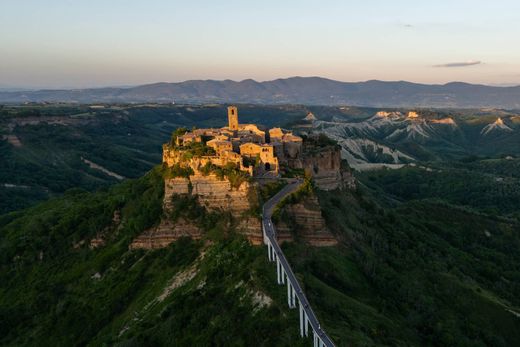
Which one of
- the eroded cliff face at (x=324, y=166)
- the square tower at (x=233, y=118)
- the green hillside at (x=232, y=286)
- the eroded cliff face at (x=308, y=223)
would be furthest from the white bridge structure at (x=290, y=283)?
the square tower at (x=233, y=118)

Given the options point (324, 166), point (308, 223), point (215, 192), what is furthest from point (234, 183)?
point (324, 166)

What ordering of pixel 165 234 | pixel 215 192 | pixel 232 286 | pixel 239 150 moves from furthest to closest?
pixel 239 150 → pixel 165 234 → pixel 215 192 → pixel 232 286

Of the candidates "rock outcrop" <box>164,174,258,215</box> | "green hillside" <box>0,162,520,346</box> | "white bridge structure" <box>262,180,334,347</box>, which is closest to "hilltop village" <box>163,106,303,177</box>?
"rock outcrop" <box>164,174,258,215</box>

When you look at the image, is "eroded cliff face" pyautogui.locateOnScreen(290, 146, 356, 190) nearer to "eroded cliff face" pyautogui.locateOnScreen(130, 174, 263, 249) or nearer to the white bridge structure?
"eroded cliff face" pyautogui.locateOnScreen(130, 174, 263, 249)

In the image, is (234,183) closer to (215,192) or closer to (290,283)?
(215,192)

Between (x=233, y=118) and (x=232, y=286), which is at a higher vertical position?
(x=233, y=118)
